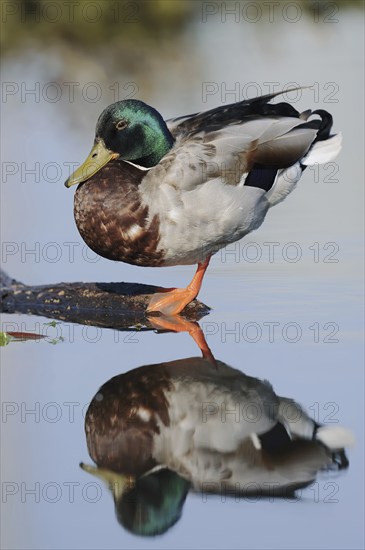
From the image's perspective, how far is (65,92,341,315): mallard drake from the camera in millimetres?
5359

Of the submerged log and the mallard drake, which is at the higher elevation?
the mallard drake

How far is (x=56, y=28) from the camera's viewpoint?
9266 millimetres

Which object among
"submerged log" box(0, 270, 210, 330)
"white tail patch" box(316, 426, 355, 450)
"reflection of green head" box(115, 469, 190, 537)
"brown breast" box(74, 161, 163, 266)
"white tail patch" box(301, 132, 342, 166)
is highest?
"white tail patch" box(301, 132, 342, 166)

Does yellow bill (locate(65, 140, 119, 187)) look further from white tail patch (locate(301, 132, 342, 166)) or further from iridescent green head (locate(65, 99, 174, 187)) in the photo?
white tail patch (locate(301, 132, 342, 166))

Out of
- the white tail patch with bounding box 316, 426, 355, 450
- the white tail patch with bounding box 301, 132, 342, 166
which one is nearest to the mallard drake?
the white tail patch with bounding box 301, 132, 342, 166

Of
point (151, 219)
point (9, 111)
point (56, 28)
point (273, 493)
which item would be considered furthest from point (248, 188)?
point (56, 28)

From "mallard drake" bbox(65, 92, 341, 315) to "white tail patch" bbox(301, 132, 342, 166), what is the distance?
0.18 meters

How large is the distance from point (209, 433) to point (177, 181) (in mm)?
1582

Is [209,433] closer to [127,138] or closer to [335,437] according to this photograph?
[335,437]

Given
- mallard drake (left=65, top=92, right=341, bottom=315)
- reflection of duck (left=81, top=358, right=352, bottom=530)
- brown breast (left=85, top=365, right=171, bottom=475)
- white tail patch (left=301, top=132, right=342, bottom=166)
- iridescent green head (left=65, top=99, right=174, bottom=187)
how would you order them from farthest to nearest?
white tail patch (left=301, top=132, right=342, bottom=166) → iridescent green head (left=65, top=99, right=174, bottom=187) → mallard drake (left=65, top=92, right=341, bottom=315) → brown breast (left=85, top=365, right=171, bottom=475) → reflection of duck (left=81, top=358, right=352, bottom=530)

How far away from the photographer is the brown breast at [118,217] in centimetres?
536

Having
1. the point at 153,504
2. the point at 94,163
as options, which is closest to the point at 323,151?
the point at 94,163

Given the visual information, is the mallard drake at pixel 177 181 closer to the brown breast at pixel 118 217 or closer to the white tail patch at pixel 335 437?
the brown breast at pixel 118 217

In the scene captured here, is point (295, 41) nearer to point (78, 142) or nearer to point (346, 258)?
point (78, 142)
